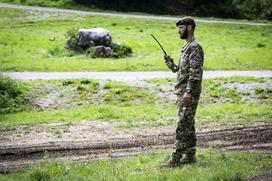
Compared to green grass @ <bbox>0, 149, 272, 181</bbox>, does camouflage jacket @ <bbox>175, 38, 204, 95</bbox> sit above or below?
above

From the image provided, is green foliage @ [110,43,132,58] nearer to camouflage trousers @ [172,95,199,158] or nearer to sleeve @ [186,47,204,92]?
camouflage trousers @ [172,95,199,158]

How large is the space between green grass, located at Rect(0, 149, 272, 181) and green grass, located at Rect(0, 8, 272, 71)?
14889 millimetres

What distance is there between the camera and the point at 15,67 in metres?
26.8

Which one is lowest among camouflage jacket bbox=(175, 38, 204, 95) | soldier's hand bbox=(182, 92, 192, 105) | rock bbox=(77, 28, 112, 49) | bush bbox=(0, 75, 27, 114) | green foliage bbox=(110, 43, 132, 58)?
bush bbox=(0, 75, 27, 114)

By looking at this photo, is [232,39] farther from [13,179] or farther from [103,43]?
[13,179]

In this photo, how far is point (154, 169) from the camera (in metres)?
11.1

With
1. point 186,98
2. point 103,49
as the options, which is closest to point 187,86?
point 186,98

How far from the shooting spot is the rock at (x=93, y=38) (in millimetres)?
30016

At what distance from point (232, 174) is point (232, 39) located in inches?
1044

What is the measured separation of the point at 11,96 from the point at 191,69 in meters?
12.1

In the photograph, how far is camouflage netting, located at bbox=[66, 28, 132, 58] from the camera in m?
29.7

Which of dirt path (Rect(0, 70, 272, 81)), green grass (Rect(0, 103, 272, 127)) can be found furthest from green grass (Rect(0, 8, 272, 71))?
green grass (Rect(0, 103, 272, 127))

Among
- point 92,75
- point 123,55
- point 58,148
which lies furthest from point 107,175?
point 123,55

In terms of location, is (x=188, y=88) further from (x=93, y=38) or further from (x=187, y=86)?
(x=93, y=38)
